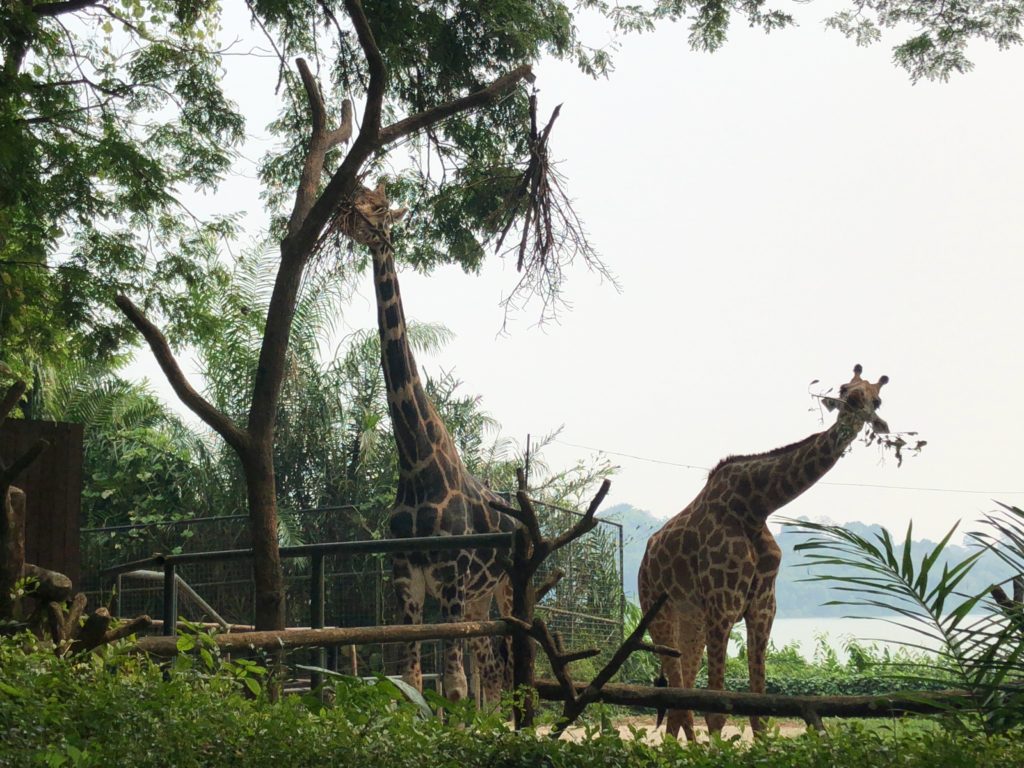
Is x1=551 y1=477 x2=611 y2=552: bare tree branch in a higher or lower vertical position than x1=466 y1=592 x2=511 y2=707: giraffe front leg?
higher

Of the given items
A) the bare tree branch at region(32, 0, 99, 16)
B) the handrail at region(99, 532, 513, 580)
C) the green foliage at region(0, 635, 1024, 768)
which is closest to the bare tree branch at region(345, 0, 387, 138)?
the handrail at region(99, 532, 513, 580)

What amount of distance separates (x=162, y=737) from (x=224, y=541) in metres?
10.9

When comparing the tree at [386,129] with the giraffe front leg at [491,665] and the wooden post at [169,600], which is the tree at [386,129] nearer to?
the wooden post at [169,600]

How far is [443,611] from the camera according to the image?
6863mm

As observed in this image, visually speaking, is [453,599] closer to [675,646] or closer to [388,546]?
[675,646]

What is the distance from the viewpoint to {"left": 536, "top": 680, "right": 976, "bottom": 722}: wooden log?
3.48m

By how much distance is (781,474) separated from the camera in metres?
7.13

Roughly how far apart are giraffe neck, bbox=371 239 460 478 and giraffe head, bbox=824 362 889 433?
95.3 inches

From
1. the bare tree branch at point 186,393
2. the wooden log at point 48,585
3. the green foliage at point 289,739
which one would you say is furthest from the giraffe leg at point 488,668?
the green foliage at point 289,739

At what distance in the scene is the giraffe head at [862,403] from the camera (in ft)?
22.4

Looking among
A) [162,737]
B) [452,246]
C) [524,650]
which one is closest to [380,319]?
[452,246]

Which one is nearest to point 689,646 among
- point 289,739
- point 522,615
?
point 522,615

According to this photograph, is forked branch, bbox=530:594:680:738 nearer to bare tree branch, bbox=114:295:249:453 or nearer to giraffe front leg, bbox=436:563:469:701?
bare tree branch, bbox=114:295:249:453

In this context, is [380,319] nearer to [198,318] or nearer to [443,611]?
[443,611]
